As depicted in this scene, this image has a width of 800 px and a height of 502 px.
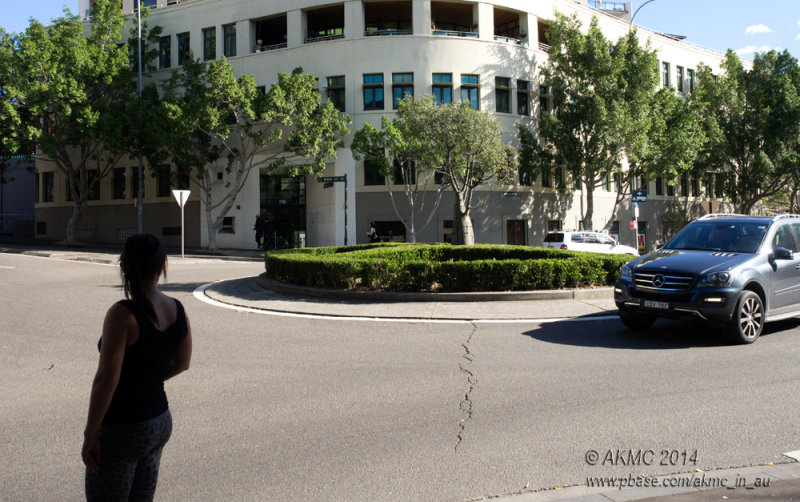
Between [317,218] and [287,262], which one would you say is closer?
[287,262]

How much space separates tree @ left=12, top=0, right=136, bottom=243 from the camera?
2941 centimetres

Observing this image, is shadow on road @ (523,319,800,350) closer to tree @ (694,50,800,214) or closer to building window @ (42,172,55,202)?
tree @ (694,50,800,214)

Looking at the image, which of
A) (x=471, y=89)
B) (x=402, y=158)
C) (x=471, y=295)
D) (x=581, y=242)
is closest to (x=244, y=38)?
(x=402, y=158)

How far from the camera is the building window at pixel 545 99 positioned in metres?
33.9

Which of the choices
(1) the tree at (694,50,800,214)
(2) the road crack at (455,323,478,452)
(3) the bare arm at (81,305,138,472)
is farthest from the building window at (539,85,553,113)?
(3) the bare arm at (81,305,138,472)

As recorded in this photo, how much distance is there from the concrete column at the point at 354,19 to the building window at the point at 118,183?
18.1 meters

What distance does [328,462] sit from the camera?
4117 millimetres

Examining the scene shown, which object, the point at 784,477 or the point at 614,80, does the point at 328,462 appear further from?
the point at 614,80

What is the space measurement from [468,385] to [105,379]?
13.8 feet

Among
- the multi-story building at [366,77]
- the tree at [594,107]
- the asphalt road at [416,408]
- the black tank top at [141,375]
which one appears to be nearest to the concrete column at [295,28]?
the multi-story building at [366,77]

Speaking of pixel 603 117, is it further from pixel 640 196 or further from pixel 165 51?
pixel 165 51

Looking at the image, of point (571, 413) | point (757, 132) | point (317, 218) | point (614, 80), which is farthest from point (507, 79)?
point (571, 413)

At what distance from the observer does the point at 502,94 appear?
3238 cm

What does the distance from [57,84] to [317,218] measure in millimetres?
14268
